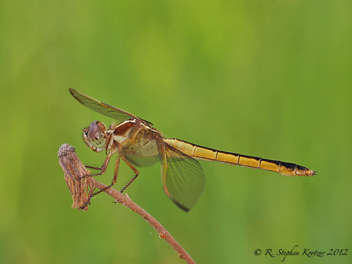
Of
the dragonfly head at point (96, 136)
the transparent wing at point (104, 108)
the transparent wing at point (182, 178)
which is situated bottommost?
the transparent wing at point (182, 178)

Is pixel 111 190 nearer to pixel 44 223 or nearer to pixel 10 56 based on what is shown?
pixel 44 223

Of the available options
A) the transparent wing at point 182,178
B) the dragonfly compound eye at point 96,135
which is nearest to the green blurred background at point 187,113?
the transparent wing at point 182,178

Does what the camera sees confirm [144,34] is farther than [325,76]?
Yes

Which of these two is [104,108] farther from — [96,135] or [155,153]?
[155,153]

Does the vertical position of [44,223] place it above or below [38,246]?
above

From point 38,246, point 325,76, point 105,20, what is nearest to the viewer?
point 38,246

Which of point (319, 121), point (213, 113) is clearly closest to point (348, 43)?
point (319, 121)

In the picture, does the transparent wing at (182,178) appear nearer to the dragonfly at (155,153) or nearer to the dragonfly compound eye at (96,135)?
the dragonfly at (155,153)

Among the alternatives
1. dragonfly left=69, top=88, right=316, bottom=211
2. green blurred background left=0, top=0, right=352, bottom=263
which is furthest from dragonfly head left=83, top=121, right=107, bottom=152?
green blurred background left=0, top=0, right=352, bottom=263
